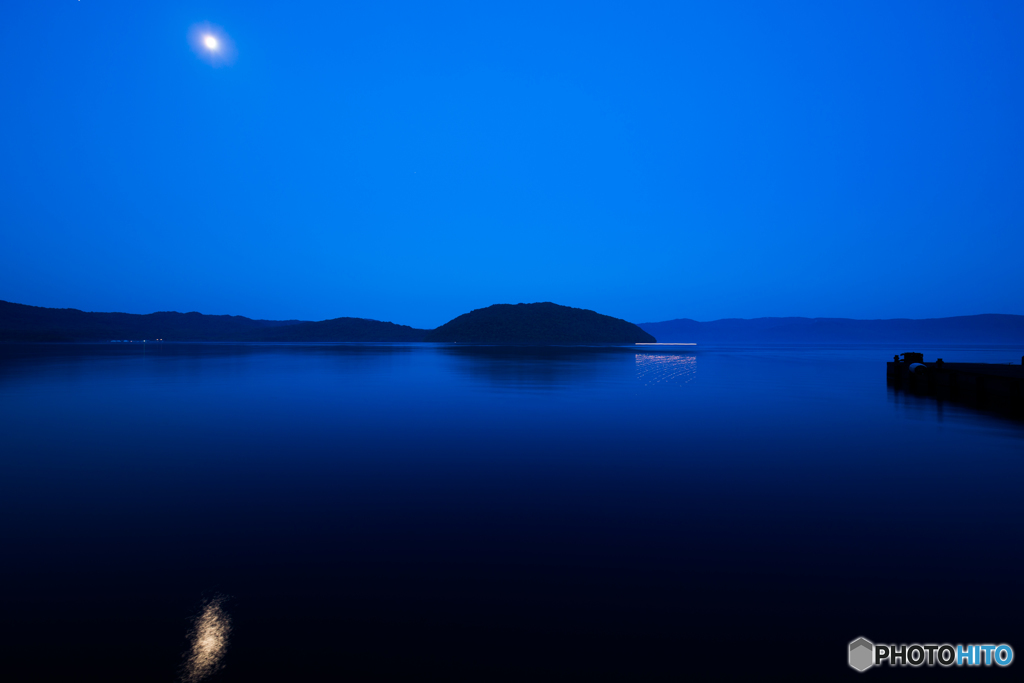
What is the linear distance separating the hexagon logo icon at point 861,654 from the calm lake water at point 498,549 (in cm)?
Result: 10

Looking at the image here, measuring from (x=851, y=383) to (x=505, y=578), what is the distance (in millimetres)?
38939

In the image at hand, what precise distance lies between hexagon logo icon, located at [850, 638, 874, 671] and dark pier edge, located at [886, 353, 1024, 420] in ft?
75.2

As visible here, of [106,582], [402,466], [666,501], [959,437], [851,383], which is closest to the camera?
[106,582]

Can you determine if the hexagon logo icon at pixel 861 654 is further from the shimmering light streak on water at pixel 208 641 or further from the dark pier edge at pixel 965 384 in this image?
the dark pier edge at pixel 965 384

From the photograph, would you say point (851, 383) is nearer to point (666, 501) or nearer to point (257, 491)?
point (666, 501)

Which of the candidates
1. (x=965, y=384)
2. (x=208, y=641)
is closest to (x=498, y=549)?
(x=208, y=641)

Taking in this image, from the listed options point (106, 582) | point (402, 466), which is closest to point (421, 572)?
point (106, 582)

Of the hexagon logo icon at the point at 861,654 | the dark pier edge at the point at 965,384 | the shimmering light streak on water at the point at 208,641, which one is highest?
the dark pier edge at the point at 965,384

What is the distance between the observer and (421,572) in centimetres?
645

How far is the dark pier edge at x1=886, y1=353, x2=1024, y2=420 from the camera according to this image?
2321 cm

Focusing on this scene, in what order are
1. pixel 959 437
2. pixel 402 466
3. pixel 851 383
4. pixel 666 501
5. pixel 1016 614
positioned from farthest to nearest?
1. pixel 851 383
2. pixel 959 437
3. pixel 402 466
4. pixel 666 501
5. pixel 1016 614

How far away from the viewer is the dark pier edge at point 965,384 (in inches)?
914

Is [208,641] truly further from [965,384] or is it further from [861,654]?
[965,384]

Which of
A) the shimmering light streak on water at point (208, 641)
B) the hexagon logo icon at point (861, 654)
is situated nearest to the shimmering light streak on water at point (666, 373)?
the hexagon logo icon at point (861, 654)
